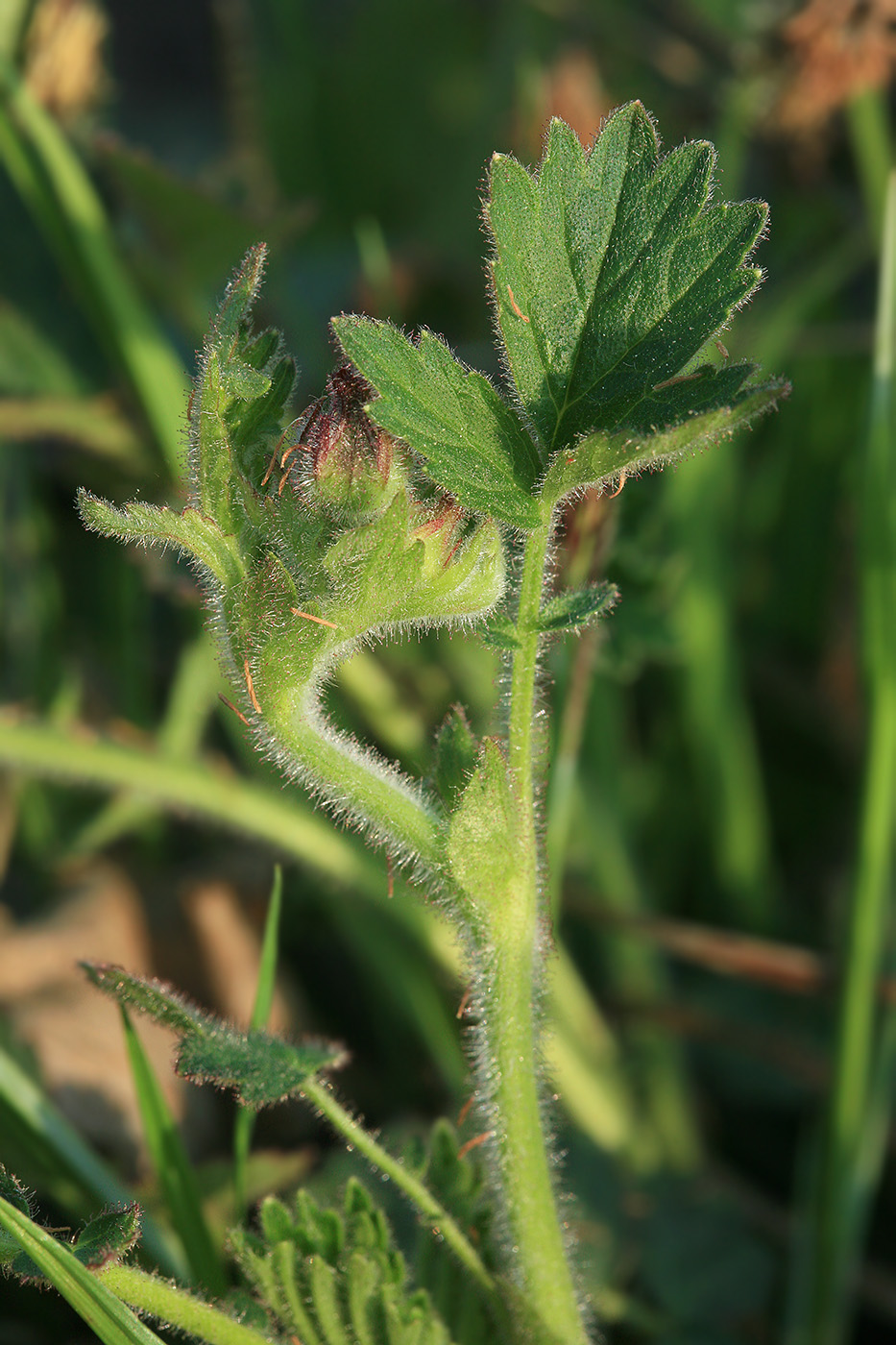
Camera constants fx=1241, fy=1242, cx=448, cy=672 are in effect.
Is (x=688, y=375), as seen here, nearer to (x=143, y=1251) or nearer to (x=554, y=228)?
(x=554, y=228)

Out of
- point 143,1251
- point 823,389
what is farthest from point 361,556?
point 823,389

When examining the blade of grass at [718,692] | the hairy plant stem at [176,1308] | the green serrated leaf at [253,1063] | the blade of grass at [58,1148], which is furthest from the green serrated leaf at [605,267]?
the blade of grass at [718,692]

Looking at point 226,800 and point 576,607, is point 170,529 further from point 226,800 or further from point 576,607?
point 226,800

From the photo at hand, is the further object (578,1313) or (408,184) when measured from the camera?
(408,184)

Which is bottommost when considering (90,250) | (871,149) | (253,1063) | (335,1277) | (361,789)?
(335,1277)

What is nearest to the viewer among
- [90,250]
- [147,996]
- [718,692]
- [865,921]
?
[147,996]

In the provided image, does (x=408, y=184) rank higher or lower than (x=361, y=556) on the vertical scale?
higher

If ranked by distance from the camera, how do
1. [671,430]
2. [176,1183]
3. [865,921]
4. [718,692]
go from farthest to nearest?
1. [718,692]
2. [865,921]
3. [176,1183]
4. [671,430]

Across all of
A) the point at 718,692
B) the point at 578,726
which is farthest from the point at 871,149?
the point at 578,726
